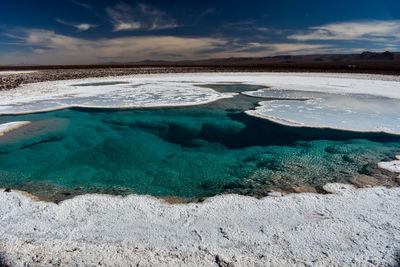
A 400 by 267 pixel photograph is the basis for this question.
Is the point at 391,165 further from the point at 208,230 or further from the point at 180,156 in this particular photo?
the point at 180,156

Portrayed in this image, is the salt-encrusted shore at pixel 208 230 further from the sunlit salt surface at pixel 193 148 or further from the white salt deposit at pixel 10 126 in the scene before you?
the white salt deposit at pixel 10 126

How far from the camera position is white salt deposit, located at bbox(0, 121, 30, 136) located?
19.6ft

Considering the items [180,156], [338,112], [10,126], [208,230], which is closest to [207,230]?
[208,230]

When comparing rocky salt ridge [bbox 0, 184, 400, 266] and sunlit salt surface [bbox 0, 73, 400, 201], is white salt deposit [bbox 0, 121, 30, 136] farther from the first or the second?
rocky salt ridge [bbox 0, 184, 400, 266]

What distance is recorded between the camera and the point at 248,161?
15.0 feet

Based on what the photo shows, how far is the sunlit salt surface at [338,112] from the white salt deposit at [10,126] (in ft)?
19.4

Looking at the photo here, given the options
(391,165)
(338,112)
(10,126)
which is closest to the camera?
(391,165)

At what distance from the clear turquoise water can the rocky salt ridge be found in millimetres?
470

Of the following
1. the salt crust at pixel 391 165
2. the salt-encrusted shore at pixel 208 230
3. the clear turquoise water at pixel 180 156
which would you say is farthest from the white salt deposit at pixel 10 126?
the salt crust at pixel 391 165

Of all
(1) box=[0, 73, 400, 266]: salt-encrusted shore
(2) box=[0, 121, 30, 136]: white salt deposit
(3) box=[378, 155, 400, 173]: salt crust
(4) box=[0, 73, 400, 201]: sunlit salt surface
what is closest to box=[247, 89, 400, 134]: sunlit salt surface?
(4) box=[0, 73, 400, 201]: sunlit salt surface

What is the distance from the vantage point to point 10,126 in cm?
623

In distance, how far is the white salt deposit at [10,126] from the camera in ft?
19.6

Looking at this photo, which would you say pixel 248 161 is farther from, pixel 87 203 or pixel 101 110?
pixel 101 110

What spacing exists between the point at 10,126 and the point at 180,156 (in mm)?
4331
